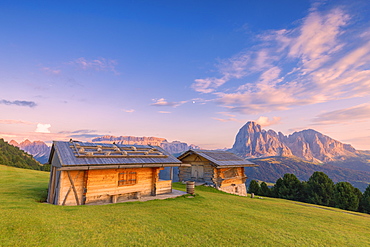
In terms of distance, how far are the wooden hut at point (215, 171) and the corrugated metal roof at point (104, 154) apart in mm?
11073

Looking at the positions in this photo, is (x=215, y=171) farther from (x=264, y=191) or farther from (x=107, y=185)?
(x=264, y=191)

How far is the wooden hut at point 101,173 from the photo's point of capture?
41.0ft

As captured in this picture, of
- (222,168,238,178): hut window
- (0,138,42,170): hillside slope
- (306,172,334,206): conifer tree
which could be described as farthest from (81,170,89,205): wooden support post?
(0,138,42,170): hillside slope

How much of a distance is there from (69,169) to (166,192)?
28.7ft

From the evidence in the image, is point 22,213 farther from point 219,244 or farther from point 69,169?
point 219,244

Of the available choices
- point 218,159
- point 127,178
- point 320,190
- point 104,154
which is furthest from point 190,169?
point 320,190

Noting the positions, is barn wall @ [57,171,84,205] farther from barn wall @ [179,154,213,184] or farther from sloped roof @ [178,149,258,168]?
barn wall @ [179,154,213,184]

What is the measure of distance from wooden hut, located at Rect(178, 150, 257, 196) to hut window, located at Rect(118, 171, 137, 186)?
45.7 feet

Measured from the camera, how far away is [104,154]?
14.6 metres

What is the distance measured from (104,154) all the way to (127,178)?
2678 millimetres

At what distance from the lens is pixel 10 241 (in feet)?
19.3

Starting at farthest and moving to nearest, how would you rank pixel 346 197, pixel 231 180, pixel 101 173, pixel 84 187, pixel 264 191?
pixel 264 191 < pixel 346 197 < pixel 231 180 < pixel 101 173 < pixel 84 187

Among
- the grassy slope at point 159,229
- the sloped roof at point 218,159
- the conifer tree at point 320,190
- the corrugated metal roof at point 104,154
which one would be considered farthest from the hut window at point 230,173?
the grassy slope at point 159,229

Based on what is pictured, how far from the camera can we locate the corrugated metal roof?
1292 cm
